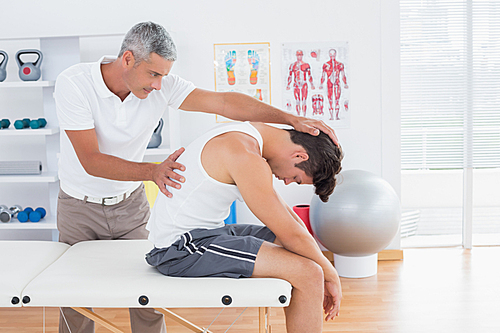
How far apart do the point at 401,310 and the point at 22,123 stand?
252cm

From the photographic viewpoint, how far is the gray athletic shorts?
57.1 inches

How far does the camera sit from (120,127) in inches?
72.1

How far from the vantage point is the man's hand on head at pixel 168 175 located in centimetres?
150

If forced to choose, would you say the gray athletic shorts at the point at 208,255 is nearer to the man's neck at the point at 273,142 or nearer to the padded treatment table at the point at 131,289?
the padded treatment table at the point at 131,289

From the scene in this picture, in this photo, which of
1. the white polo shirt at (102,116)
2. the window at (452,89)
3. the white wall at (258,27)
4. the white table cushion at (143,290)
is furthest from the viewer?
the window at (452,89)

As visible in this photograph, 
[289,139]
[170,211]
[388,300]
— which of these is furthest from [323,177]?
[388,300]

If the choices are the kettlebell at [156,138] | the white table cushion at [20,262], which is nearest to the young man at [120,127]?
the white table cushion at [20,262]

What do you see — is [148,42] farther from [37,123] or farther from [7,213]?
[7,213]

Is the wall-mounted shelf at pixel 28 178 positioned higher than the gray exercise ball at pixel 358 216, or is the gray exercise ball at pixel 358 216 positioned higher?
the wall-mounted shelf at pixel 28 178

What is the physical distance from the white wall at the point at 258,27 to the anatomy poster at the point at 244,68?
0.04 metres

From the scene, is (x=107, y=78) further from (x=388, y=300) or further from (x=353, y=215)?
(x=388, y=300)

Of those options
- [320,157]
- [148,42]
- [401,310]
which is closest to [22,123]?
[148,42]

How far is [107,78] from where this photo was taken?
5.90 feet

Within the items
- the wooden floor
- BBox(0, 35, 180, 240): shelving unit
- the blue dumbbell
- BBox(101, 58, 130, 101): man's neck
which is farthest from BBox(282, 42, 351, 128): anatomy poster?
the blue dumbbell
